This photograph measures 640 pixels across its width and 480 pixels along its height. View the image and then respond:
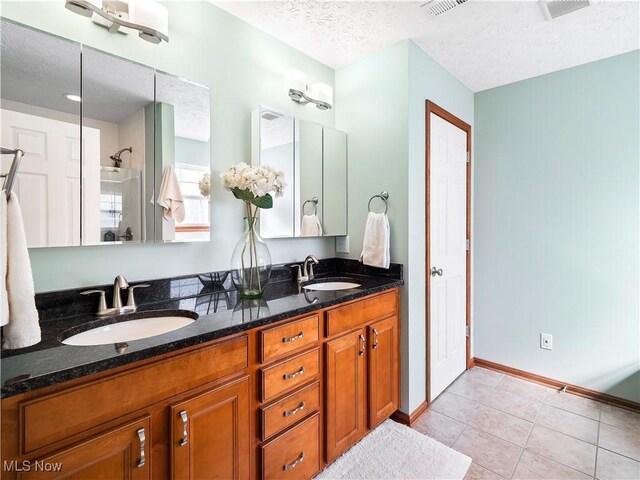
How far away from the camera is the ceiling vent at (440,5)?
5.54 ft

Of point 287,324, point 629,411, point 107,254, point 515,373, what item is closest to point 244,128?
point 107,254

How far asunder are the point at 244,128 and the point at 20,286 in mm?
1330

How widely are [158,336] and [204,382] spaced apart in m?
0.23

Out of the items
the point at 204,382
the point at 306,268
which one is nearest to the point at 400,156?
the point at 306,268

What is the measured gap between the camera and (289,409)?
55.7 inches

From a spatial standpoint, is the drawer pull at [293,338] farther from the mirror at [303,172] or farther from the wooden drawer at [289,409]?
the mirror at [303,172]

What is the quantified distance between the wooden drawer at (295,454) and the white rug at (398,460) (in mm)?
181

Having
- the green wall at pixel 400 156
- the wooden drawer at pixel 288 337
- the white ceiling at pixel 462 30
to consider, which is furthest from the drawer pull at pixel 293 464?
the white ceiling at pixel 462 30

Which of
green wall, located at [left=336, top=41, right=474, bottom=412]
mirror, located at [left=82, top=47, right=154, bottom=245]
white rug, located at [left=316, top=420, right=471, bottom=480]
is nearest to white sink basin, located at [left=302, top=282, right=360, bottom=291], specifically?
green wall, located at [left=336, top=41, right=474, bottom=412]

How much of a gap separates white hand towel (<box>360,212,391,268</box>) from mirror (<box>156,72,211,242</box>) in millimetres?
1028

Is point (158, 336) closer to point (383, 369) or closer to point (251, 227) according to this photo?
point (251, 227)

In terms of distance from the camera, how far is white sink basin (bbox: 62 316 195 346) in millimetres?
1187

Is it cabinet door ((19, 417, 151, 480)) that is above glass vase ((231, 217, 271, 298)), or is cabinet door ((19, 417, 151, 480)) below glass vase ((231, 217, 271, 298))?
below

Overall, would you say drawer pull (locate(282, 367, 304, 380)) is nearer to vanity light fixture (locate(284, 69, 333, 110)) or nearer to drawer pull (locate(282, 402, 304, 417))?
drawer pull (locate(282, 402, 304, 417))
